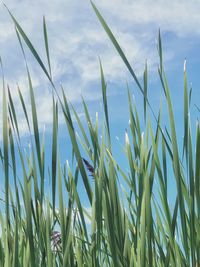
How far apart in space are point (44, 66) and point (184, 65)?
44cm

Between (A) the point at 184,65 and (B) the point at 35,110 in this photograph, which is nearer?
(B) the point at 35,110

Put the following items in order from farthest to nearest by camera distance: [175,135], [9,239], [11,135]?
1. [9,239]
2. [11,135]
3. [175,135]

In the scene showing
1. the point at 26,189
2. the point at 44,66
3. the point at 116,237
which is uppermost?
the point at 44,66

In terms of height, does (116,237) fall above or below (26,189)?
below

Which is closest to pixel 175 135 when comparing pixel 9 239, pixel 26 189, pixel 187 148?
pixel 187 148

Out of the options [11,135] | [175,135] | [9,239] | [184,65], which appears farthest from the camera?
[9,239]

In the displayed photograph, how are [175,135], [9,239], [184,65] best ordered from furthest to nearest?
[9,239]
[184,65]
[175,135]

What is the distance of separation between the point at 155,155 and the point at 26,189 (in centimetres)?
39

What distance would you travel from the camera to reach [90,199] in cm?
151

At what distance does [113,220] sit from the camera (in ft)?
4.59

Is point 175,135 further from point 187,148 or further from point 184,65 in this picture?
point 184,65

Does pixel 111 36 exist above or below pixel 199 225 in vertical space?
above

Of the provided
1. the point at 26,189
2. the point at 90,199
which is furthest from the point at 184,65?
the point at 26,189

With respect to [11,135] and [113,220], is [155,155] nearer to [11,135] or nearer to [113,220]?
[113,220]
